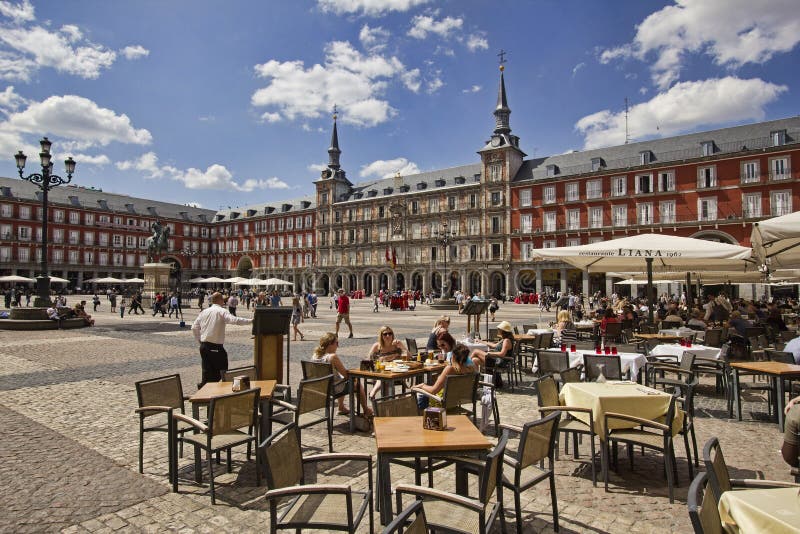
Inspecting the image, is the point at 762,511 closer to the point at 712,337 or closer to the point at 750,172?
the point at 712,337

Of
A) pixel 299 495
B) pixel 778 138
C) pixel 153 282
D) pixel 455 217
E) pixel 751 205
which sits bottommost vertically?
pixel 299 495

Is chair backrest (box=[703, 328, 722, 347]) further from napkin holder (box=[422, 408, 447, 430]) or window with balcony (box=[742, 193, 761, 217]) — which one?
window with balcony (box=[742, 193, 761, 217])

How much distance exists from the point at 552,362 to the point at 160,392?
4962mm

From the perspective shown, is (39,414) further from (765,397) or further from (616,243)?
(765,397)

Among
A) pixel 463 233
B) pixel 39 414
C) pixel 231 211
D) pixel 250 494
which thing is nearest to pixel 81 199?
pixel 231 211

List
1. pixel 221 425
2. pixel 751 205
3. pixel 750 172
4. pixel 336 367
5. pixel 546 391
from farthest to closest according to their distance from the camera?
pixel 750 172
pixel 751 205
pixel 336 367
pixel 546 391
pixel 221 425

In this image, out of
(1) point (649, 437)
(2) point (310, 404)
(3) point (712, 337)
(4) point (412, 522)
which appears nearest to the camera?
(4) point (412, 522)

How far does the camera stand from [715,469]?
2.43 meters

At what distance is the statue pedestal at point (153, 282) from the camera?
27531 mm

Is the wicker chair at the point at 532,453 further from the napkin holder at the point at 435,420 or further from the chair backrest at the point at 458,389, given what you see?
the chair backrest at the point at 458,389

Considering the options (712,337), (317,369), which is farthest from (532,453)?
(712,337)

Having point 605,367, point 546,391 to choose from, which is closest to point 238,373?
point 546,391

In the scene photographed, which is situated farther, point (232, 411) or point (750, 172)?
point (750, 172)

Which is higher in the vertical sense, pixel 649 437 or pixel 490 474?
pixel 490 474
